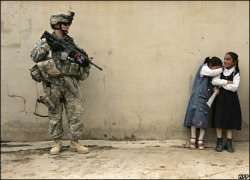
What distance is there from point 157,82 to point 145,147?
0.93 m

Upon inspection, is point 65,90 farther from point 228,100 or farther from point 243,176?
point 243,176

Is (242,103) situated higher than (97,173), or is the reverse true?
(242,103)

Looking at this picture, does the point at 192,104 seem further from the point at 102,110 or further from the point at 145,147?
the point at 102,110

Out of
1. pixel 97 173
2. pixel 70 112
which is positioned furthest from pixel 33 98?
pixel 97 173

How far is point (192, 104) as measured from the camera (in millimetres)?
4559

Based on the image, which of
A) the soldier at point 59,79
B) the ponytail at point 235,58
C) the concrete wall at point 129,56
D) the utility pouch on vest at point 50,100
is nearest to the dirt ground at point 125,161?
the concrete wall at point 129,56

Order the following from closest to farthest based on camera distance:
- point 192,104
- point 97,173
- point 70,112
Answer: point 97,173 < point 70,112 < point 192,104

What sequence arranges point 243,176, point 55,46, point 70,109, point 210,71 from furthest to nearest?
1. point 210,71
2. point 70,109
3. point 55,46
4. point 243,176

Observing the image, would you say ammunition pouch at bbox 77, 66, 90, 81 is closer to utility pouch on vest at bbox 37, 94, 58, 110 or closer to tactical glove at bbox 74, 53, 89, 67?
tactical glove at bbox 74, 53, 89, 67

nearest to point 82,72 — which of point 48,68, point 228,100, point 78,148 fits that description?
point 48,68

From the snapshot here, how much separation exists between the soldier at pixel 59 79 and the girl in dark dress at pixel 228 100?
1806 mm

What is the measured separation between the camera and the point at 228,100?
446 centimetres

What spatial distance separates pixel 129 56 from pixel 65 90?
3.53ft

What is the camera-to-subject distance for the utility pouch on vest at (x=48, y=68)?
393cm
